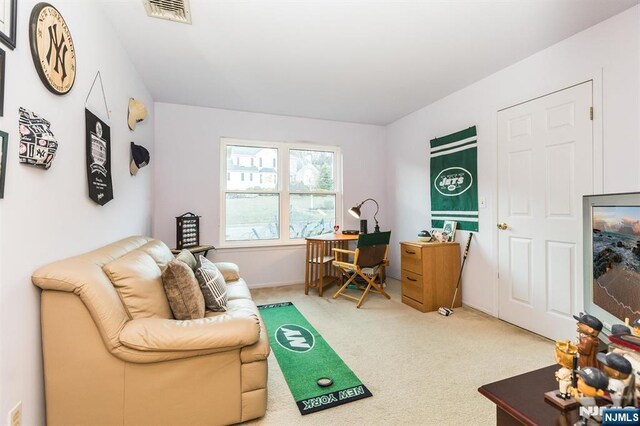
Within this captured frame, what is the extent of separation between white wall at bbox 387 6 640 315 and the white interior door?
0.30 feet

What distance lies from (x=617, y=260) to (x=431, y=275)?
2244 millimetres

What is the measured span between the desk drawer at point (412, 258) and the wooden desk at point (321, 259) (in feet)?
2.20

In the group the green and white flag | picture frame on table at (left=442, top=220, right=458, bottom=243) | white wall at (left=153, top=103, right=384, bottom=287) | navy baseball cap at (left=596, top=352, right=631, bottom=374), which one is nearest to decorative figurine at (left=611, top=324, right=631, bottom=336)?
navy baseball cap at (left=596, top=352, right=631, bottom=374)

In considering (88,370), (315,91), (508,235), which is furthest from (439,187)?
(88,370)

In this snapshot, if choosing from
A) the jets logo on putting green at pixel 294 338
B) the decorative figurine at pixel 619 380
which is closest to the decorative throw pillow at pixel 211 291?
the jets logo on putting green at pixel 294 338

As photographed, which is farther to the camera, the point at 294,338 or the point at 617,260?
the point at 294,338

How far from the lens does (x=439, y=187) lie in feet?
12.3

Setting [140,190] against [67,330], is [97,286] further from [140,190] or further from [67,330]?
[140,190]

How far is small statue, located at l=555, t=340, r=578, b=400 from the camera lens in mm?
918

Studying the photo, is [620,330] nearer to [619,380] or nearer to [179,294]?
[619,380]

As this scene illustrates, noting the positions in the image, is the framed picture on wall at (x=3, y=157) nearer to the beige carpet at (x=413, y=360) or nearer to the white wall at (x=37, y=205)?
the white wall at (x=37, y=205)

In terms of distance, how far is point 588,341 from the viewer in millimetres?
930

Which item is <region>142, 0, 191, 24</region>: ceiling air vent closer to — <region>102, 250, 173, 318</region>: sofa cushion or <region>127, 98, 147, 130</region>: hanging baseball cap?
<region>127, 98, 147, 130</region>: hanging baseball cap

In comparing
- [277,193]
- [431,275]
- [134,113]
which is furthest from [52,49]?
[431,275]
